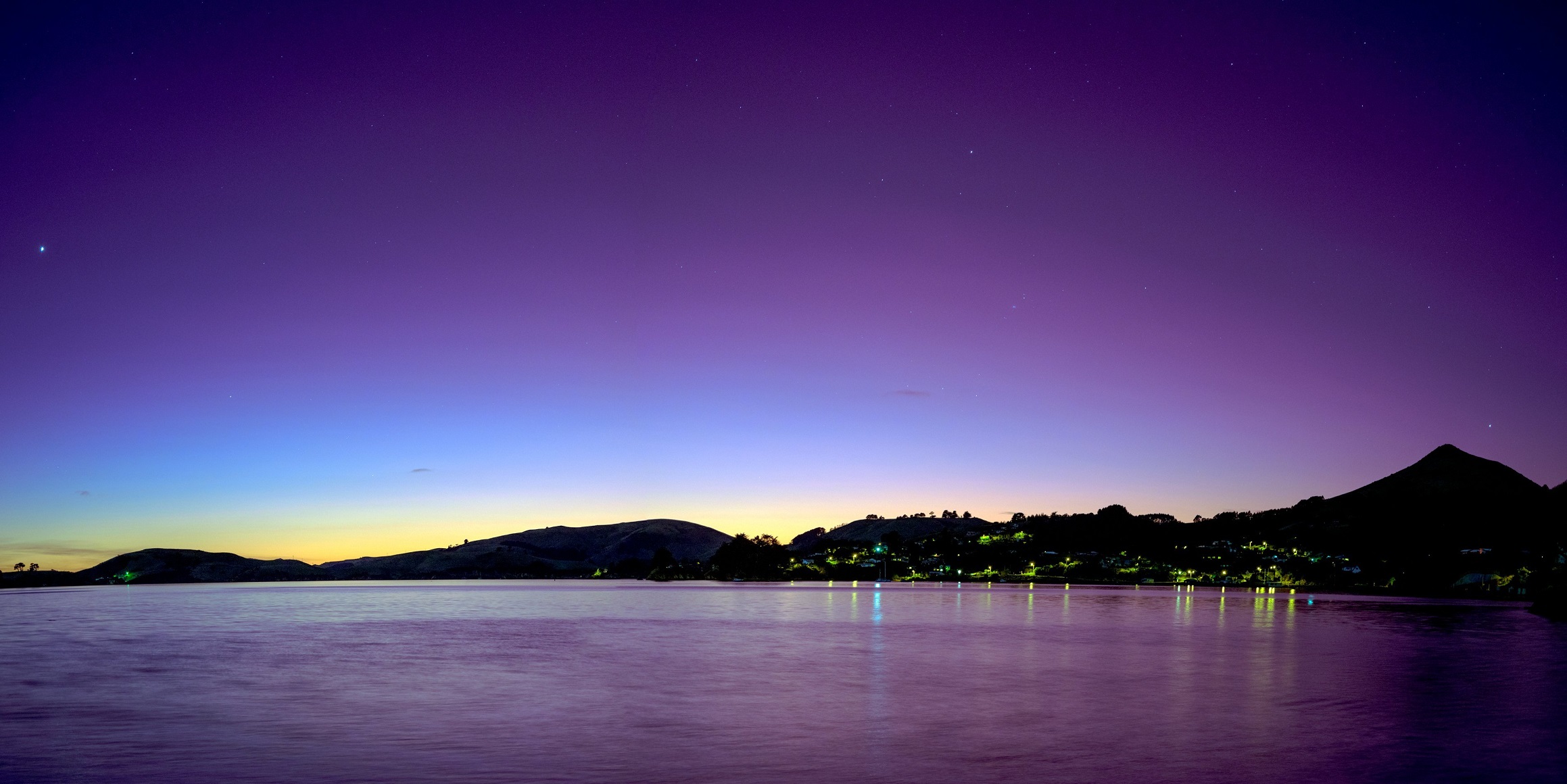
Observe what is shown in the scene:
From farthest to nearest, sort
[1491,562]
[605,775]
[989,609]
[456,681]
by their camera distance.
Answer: [1491,562], [989,609], [456,681], [605,775]

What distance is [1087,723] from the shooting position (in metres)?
28.1

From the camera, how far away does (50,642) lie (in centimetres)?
6100

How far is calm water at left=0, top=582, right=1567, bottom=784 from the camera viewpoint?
21781 mm

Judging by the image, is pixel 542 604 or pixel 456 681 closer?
pixel 456 681


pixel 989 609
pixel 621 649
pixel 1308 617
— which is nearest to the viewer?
pixel 621 649

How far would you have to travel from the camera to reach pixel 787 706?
32.1 metres

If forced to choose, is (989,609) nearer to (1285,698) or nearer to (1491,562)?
(1285,698)

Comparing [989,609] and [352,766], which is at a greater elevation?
[352,766]

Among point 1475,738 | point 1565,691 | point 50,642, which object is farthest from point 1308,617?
point 50,642

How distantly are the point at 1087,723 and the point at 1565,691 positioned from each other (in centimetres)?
2130

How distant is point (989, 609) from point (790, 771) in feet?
336

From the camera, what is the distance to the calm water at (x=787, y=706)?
858 inches


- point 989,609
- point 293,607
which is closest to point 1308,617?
point 989,609

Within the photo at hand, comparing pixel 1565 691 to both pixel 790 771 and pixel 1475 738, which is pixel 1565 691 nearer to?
pixel 1475 738
